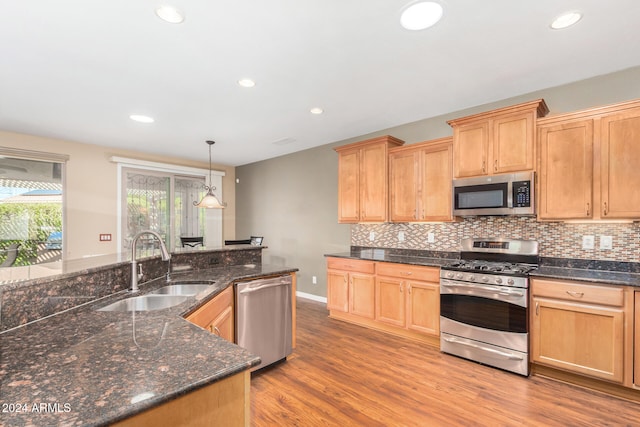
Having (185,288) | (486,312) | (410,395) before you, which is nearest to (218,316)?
(185,288)

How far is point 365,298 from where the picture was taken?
12.3 ft

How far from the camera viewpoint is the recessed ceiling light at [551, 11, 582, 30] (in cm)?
191

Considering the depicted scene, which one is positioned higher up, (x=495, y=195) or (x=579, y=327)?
(x=495, y=195)

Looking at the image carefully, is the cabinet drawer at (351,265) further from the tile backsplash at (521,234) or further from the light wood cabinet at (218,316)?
the light wood cabinet at (218,316)

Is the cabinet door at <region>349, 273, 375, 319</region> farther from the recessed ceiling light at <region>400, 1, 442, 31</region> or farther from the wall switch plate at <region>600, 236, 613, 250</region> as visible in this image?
the recessed ceiling light at <region>400, 1, 442, 31</region>

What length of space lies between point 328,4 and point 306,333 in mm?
3211

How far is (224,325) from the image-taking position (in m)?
2.19

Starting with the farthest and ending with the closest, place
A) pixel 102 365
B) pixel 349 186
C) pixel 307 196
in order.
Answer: pixel 307 196
pixel 349 186
pixel 102 365

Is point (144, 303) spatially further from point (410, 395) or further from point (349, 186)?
point (349, 186)

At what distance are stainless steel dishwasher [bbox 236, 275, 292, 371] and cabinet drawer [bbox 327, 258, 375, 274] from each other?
1266 millimetres

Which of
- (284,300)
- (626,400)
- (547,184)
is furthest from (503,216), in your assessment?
(284,300)

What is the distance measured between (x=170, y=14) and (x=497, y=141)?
9.79 ft

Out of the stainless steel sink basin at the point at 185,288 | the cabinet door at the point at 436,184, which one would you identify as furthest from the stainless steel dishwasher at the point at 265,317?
the cabinet door at the point at 436,184

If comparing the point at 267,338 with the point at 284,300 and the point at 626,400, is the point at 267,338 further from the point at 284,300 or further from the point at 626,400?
the point at 626,400
